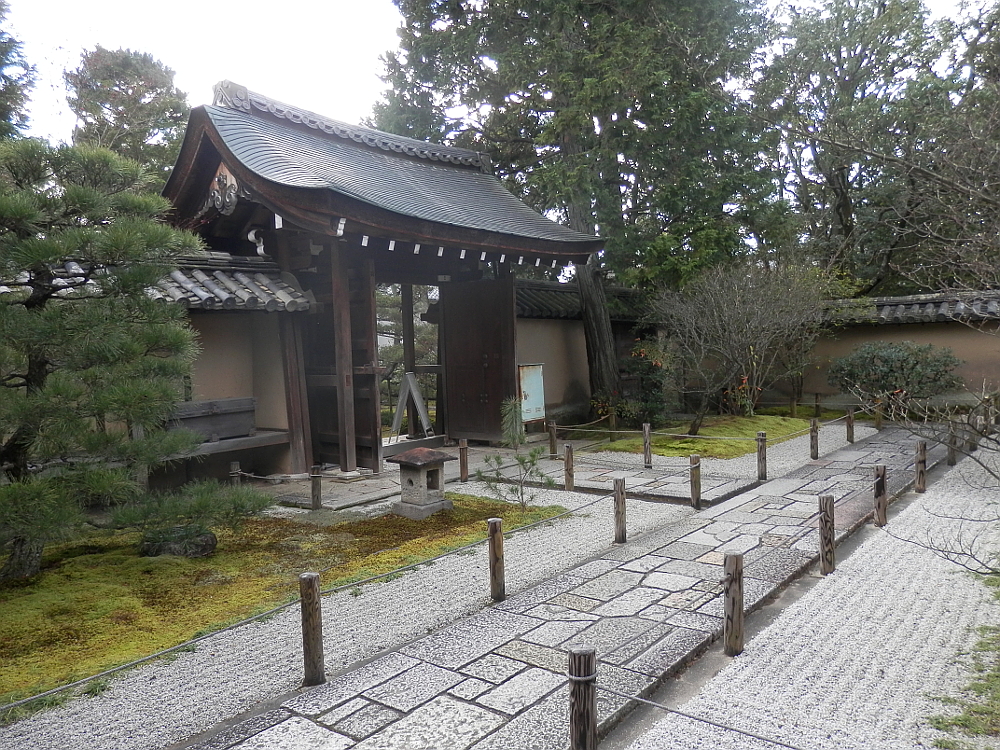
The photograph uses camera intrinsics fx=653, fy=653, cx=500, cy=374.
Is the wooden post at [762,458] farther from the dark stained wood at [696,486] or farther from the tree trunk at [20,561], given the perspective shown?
the tree trunk at [20,561]

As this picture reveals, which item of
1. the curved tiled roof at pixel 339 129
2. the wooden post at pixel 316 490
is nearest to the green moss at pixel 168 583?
the wooden post at pixel 316 490

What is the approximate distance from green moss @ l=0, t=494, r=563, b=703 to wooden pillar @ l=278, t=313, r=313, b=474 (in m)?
2.04

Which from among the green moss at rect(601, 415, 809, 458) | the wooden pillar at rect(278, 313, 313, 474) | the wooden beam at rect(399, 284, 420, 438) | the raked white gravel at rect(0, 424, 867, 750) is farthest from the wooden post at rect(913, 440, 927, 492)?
the wooden pillar at rect(278, 313, 313, 474)

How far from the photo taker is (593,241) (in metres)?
11.1

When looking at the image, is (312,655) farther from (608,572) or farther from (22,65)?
(22,65)

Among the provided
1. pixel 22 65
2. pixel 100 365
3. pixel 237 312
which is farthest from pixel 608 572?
pixel 22 65

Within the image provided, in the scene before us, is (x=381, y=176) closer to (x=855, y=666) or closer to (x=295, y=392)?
(x=295, y=392)

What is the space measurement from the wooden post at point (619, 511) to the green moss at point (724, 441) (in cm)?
458

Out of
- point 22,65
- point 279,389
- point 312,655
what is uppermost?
point 22,65

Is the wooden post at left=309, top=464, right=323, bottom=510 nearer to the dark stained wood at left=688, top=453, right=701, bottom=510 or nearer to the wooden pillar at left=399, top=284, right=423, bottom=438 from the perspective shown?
the wooden pillar at left=399, top=284, right=423, bottom=438

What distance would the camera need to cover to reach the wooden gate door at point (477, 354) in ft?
35.9

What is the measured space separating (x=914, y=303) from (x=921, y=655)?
536 inches

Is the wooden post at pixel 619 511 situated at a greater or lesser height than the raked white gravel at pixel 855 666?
greater

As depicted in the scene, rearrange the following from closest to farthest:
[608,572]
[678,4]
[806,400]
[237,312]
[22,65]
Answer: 1. [608,572]
2. [237,312]
3. [22,65]
4. [678,4]
5. [806,400]
